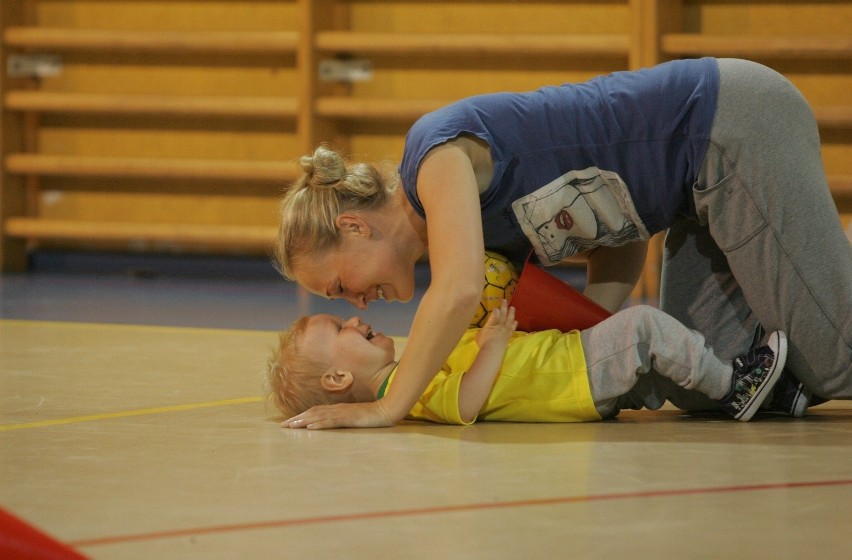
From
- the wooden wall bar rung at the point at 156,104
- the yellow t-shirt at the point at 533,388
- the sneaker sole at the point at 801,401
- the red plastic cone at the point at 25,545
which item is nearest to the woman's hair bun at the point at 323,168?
the yellow t-shirt at the point at 533,388

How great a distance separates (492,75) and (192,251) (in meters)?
1.75

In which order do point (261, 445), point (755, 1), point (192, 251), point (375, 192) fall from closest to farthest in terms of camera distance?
point (261, 445), point (375, 192), point (755, 1), point (192, 251)

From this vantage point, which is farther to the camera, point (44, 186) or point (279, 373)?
point (44, 186)

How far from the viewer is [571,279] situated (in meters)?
5.37

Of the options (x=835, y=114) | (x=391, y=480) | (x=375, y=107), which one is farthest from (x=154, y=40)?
(x=391, y=480)

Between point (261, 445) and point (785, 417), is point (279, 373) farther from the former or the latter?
point (785, 417)

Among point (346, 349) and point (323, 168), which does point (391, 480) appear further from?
point (323, 168)

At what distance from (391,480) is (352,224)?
0.63m

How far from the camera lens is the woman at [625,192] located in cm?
225

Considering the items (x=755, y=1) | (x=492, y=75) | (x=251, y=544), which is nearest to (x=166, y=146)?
→ (x=492, y=75)

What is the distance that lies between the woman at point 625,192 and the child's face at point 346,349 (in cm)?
8

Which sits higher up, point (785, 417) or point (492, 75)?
point (492, 75)

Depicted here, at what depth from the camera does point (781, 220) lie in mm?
2256

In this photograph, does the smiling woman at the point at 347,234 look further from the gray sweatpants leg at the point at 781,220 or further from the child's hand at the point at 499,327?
the gray sweatpants leg at the point at 781,220
